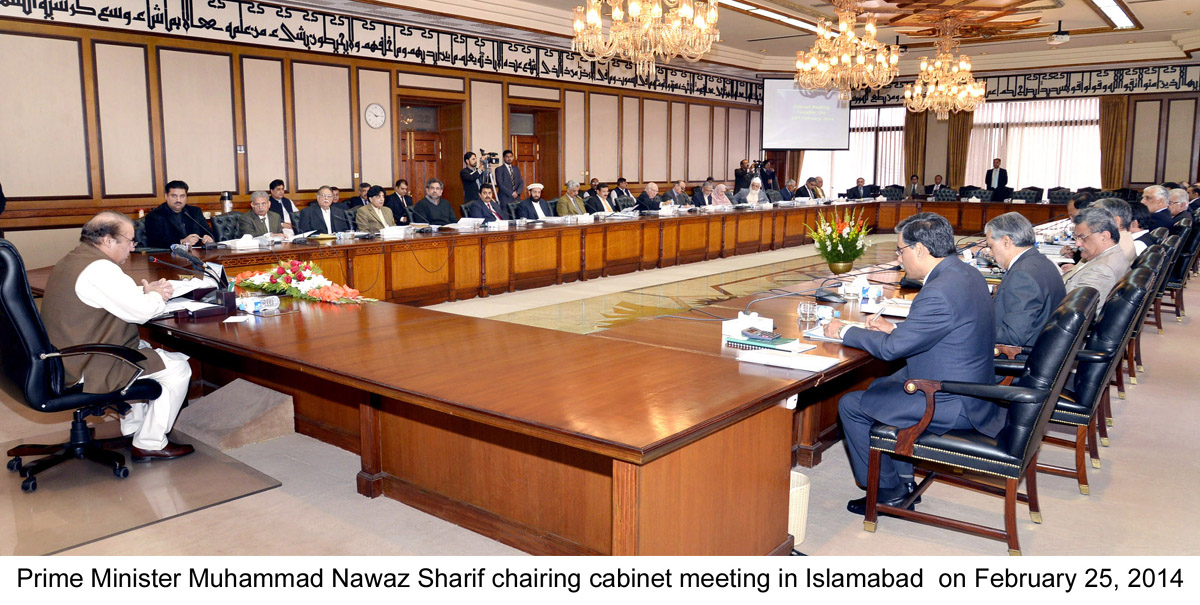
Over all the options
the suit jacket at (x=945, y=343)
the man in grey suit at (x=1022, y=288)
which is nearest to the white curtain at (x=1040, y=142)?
the man in grey suit at (x=1022, y=288)

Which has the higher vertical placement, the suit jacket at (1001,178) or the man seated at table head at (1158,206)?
the suit jacket at (1001,178)

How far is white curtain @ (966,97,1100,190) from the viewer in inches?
620

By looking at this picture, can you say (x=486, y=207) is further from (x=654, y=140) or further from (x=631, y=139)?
(x=654, y=140)

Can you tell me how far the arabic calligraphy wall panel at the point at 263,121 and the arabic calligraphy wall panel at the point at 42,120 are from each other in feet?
5.46

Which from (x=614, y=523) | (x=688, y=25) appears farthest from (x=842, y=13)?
(x=614, y=523)

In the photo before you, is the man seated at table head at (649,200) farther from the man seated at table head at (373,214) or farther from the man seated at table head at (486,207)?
the man seated at table head at (373,214)

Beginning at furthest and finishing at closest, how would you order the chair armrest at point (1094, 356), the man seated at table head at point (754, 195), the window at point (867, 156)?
the window at point (867, 156) → the man seated at table head at point (754, 195) → the chair armrest at point (1094, 356)

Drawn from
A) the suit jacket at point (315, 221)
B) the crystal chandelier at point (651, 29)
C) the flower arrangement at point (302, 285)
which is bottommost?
the flower arrangement at point (302, 285)

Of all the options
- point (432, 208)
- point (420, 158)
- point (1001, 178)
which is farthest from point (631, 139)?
point (1001, 178)

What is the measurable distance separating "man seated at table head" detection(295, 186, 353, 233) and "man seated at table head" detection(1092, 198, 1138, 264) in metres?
6.42

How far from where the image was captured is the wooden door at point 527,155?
13.1 meters

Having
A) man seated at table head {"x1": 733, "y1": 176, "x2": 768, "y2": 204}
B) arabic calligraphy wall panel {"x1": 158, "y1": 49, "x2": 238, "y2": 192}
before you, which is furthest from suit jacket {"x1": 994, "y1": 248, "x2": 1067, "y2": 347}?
man seated at table head {"x1": 733, "y1": 176, "x2": 768, "y2": 204}

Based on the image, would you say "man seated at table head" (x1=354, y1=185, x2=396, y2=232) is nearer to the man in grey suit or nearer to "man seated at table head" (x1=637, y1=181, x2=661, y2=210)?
"man seated at table head" (x1=637, y1=181, x2=661, y2=210)
